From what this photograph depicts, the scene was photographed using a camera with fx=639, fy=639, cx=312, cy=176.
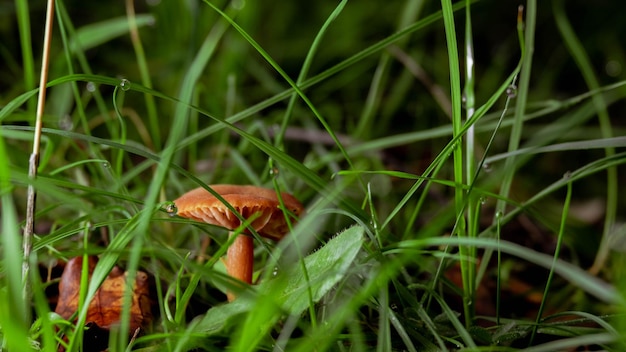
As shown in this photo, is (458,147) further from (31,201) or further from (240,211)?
(31,201)

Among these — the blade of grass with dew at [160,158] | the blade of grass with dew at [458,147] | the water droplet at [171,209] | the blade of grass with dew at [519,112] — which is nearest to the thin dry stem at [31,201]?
the blade of grass with dew at [160,158]

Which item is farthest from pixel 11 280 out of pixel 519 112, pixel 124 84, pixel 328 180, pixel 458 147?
pixel 328 180

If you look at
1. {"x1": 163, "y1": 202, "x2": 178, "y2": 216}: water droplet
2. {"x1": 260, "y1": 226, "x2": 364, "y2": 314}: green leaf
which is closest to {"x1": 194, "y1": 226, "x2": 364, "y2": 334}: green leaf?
{"x1": 260, "y1": 226, "x2": 364, "y2": 314}: green leaf

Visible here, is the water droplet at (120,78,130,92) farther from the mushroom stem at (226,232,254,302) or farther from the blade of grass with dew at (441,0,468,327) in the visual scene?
the blade of grass with dew at (441,0,468,327)

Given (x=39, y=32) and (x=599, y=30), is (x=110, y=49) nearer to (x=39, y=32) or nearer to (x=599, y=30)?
(x=39, y=32)

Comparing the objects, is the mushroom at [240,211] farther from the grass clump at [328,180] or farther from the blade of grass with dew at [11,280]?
the blade of grass with dew at [11,280]

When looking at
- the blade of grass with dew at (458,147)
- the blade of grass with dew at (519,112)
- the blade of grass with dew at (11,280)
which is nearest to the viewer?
the blade of grass with dew at (11,280)
